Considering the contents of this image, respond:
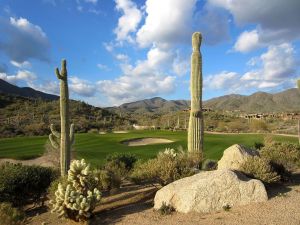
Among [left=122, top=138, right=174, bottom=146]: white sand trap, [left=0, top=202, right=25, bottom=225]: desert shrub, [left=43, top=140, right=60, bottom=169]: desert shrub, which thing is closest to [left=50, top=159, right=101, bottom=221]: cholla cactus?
[left=0, top=202, right=25, bottom=225]: desert shrub

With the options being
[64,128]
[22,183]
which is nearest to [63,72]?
[64,128]

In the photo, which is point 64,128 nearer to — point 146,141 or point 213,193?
point 213,193

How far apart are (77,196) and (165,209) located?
2308mm

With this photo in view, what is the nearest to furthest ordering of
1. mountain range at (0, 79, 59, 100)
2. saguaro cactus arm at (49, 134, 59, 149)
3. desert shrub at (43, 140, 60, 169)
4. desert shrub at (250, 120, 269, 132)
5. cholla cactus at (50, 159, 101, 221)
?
cholla cactus at (50, 159, 101, 221) → saguaro cactus arm at (49, 134, 59, 149) → desert shrub at (43, 140, 60, 169) → desert shrub at (250, 120, 269, 132) → mountain range at (0, 79, 59, 100)

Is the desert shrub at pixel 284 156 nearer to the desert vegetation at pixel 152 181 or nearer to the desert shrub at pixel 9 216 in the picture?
the desert vegetation at pixel 152 181

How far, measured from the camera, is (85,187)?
9773mm

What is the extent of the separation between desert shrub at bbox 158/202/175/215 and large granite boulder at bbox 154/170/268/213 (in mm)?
97

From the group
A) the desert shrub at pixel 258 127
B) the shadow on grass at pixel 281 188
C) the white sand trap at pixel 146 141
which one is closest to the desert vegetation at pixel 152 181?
the shadow on grass at pixel 281 188

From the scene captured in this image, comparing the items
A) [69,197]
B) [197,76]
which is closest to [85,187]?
[69,197]

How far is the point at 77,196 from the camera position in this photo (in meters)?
9.23

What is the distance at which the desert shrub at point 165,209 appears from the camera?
9258mm

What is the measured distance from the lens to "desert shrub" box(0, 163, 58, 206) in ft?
37.1

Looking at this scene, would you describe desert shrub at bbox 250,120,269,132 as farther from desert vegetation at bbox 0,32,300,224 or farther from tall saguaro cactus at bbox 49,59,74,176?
tall saguaro cactus at bbox 49,59,74,176

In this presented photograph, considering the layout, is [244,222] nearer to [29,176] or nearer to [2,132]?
[29,176]
